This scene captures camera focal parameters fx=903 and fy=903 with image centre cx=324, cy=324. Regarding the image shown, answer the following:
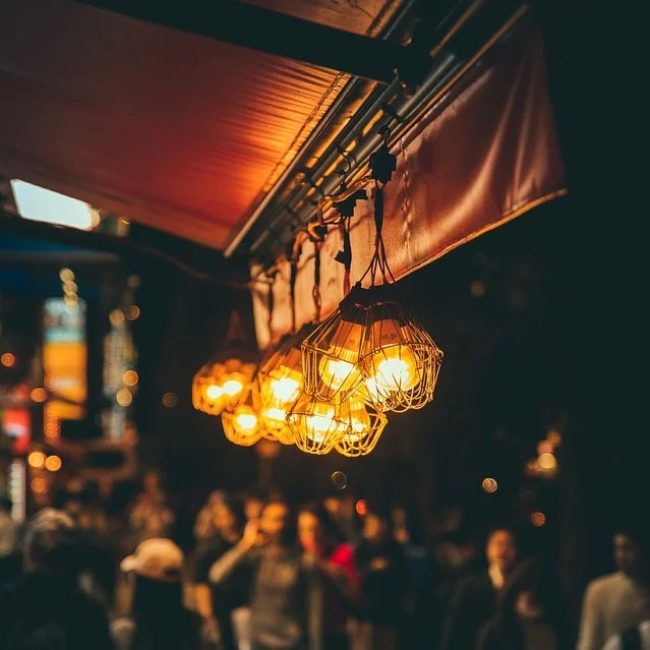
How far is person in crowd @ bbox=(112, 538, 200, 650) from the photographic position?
7531 mm

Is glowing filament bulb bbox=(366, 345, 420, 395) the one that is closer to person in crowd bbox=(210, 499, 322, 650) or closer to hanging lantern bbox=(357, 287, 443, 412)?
hanging lantern bbox=(357, 287, 443, 412)

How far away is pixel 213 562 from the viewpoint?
11.3m

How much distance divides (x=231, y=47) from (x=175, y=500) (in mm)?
18660

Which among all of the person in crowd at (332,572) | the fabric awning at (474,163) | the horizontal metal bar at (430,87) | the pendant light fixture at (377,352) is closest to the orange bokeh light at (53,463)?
the person in crowd at (332,572)

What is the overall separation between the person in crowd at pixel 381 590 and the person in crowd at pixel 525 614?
94.4 inches

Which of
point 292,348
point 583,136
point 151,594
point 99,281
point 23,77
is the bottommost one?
point 151,594

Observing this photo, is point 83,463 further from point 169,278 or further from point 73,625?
point 73,625

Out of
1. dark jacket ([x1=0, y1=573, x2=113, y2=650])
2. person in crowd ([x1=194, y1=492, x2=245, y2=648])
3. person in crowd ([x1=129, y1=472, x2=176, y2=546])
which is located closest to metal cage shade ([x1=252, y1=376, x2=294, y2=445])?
dark jacket ([x1=0, y1=573, x2=113, y2=650])

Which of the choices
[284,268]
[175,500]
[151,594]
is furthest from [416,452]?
[284,268]

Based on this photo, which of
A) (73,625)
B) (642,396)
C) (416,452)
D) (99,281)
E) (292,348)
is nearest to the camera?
(292,348)

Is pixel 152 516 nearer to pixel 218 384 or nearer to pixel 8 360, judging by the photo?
pixel 218 384

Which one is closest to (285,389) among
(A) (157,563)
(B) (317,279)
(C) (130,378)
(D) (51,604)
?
(B) (317,279)

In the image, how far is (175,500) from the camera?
21.3m

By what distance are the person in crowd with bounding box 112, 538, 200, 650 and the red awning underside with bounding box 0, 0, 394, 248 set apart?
3.27m
